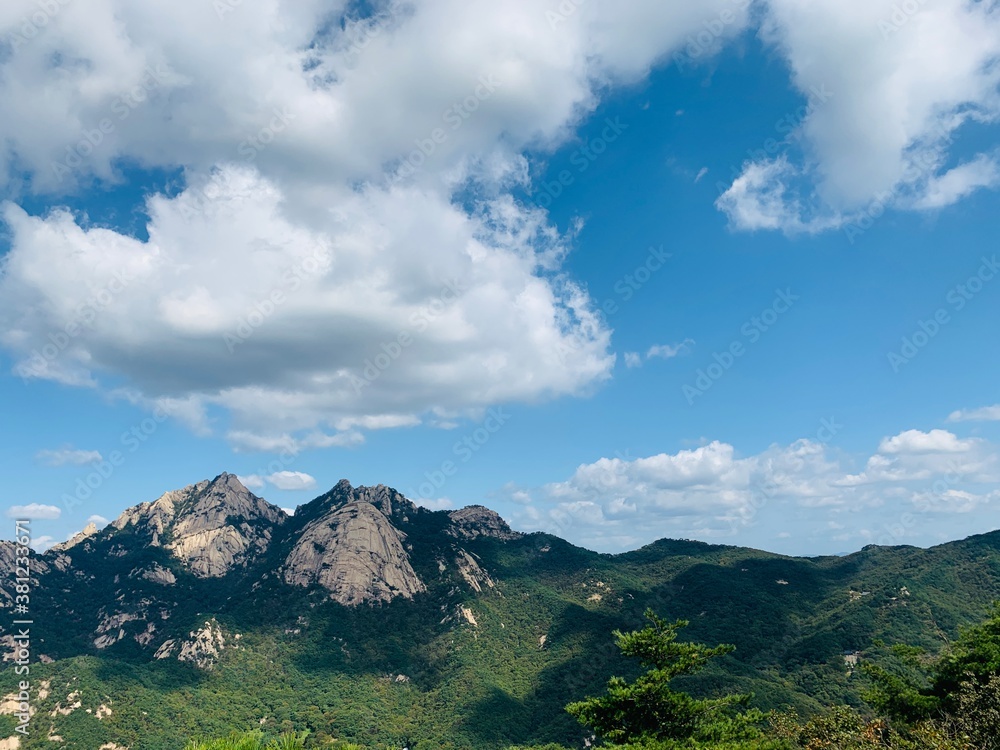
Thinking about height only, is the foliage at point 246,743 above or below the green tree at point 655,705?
above

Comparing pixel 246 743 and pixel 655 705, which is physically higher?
pixel 246 743

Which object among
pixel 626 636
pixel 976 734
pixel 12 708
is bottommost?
pixel 12 708

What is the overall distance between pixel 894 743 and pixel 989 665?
17424 millimetres

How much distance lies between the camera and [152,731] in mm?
169375

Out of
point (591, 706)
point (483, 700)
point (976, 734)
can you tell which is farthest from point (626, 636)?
point (483, 700)

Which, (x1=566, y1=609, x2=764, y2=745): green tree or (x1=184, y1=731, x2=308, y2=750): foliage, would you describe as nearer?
(x1=184, y1=731, x2=308, y2=750): foliage

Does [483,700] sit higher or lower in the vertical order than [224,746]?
lower

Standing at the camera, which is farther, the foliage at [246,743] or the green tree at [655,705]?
the green tree at [655,705]

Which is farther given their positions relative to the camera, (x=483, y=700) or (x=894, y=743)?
(x=483, y=700)

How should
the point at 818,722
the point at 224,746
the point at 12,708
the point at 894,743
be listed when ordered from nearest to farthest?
the point at 224,746 < the point at 894,743 < the point at 818,722 < the point at 12,708

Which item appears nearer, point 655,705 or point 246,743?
point 246,743

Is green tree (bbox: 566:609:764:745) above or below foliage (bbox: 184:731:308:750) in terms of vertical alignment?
below

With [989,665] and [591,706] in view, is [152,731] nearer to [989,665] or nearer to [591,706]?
[591,706]

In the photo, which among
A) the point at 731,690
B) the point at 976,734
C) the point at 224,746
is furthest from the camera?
the point at 731,690
